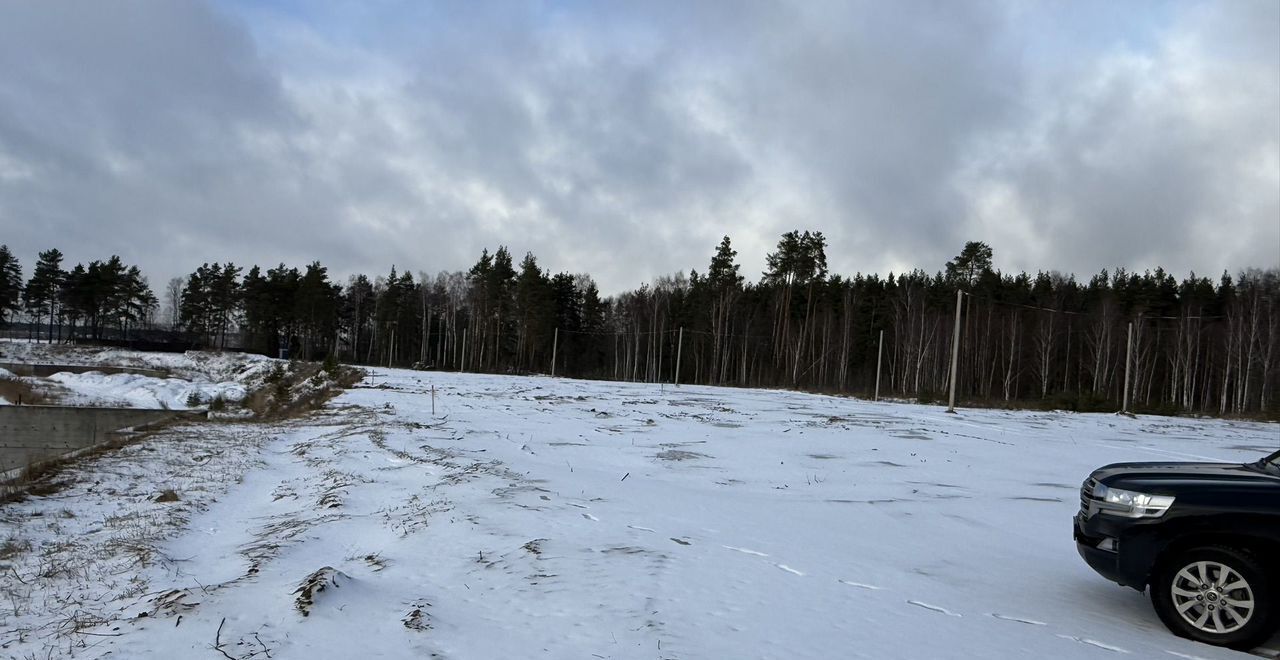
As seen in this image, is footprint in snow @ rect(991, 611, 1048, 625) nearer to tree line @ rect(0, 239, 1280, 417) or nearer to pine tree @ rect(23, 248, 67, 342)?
tree line @ rect(0, 239, 1280, 417)

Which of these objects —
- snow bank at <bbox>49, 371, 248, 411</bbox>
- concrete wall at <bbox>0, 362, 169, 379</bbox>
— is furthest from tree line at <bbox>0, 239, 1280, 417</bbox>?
snow bank at <bbox>49, 371, 248, 411</bbox>

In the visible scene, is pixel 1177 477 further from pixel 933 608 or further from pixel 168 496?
pixel 168 496

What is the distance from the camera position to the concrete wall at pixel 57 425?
82.9 feet

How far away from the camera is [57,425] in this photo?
2553 centimetres

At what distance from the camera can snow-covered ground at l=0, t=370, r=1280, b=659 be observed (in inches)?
163

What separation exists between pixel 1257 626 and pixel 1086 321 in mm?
72872

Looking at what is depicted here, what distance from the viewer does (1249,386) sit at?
2190 inches

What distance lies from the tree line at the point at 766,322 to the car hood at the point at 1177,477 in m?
55.8

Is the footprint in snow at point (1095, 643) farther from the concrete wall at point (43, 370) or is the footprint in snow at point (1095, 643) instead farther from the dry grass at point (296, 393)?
the concrete wall at point (43, 370)

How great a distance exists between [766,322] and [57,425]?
6608cm

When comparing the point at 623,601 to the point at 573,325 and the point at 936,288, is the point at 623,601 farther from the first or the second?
the point at 573,325

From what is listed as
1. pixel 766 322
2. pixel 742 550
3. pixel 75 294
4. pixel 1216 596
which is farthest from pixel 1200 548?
pixel 75 294

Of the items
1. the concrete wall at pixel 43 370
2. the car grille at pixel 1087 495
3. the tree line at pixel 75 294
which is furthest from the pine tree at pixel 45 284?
the car grille at pixel 1087 495

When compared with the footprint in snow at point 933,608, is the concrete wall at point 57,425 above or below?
below
